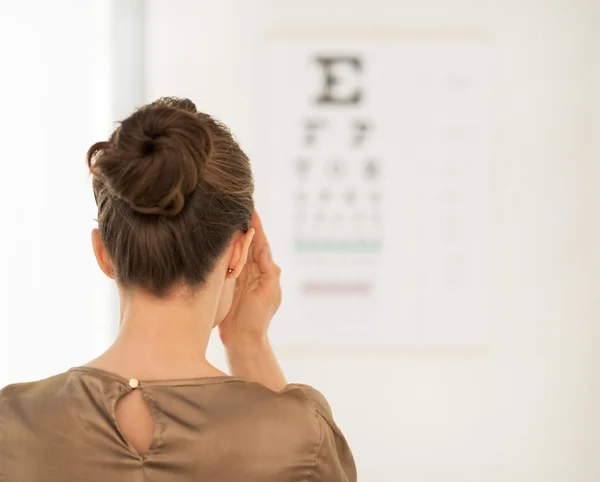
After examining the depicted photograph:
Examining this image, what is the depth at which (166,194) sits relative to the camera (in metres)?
0.80

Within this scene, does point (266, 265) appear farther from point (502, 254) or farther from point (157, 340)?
point (502, 254)

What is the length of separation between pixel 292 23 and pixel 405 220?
0.60m

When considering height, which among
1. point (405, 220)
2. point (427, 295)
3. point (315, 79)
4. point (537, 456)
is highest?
point (315, 79)

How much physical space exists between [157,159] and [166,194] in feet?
0.13

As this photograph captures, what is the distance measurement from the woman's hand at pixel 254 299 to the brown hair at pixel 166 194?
0.23 metres

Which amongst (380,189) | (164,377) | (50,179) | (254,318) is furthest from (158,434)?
(380,189)

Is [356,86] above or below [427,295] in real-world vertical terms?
above

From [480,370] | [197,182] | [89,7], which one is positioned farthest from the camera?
[480,370]

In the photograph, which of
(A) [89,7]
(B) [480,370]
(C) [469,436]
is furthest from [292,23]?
(C) [469,436]

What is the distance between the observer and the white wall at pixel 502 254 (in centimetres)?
204

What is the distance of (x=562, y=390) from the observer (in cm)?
204

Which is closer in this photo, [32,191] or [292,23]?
[32,191]

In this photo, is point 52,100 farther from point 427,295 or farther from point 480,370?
point 480,370

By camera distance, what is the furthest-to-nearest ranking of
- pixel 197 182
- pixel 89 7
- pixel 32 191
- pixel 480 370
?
pixel 480 370 → pixel 89 7 → pixel 32 191 → pixel 197 182
